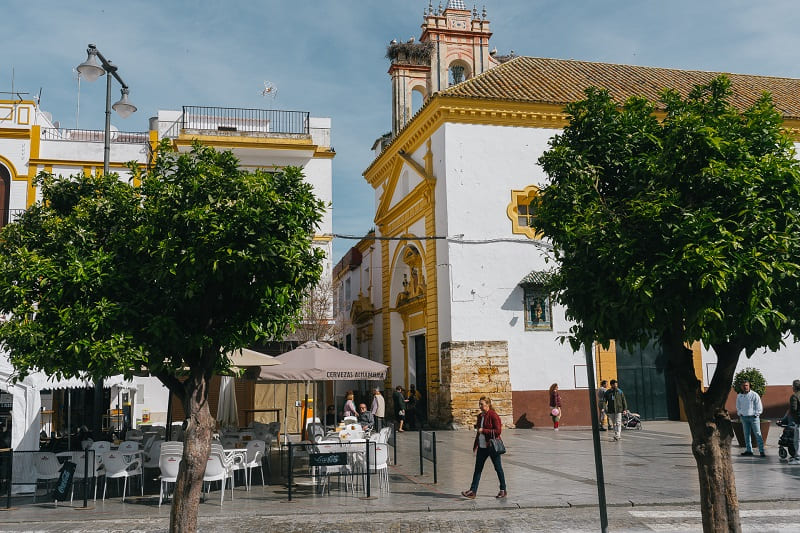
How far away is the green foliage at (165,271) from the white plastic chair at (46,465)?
3716 mm

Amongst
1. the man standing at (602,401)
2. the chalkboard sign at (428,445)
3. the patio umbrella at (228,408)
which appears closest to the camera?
the chalkboard sign at (428,445)

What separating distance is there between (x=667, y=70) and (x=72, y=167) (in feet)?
82.4

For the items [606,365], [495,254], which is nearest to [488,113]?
[495,254]

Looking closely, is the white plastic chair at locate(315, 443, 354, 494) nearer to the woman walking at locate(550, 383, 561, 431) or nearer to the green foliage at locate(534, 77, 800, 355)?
the green foliage at locate(534, 77, 800, 355)

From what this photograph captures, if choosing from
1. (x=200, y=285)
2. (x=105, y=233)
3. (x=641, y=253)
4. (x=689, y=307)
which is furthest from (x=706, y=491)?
(x=105, y=233)

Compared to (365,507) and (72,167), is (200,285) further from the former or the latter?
(72,167)

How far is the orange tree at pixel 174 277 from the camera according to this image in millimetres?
7723

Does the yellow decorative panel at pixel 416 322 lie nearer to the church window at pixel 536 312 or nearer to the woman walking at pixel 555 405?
the church window at pixel 536 312

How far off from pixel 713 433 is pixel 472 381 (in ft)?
59.8

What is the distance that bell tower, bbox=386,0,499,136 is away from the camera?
1321 inches

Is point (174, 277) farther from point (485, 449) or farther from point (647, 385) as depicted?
point (647, 385)

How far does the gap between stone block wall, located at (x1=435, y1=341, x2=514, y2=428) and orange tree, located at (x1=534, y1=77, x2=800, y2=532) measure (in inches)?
695

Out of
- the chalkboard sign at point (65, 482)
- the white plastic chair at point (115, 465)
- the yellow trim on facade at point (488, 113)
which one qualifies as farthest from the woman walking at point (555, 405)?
the chalkboard sign at point (65, 482)

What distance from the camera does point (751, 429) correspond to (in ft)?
51.8
